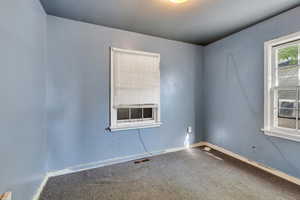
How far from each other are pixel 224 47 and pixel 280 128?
5.98 ft

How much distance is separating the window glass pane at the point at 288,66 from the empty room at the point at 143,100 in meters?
0.02

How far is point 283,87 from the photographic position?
2.18 metres

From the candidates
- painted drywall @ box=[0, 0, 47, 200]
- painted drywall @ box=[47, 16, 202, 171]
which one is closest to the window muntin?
painted drywall @ box=[47, 16, 202, 171]

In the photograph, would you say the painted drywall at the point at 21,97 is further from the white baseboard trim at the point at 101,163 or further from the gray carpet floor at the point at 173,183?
the gray carpet floor at the point at 173,183

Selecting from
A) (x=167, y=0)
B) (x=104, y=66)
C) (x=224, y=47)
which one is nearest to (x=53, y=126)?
(x=104, y=66)

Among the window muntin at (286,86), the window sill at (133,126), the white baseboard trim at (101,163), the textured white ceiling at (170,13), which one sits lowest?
the white baseboard trim at (101,163)

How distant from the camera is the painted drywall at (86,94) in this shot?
7.29 ft

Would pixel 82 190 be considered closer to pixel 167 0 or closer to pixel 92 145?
pixel 92 145

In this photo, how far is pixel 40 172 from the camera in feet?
6.17

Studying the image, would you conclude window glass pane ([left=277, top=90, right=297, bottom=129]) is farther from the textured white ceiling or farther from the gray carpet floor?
the textured white ceiling

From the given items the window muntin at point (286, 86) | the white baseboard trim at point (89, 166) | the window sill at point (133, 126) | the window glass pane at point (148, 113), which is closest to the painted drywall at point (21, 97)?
the white baseboard trim at point (89, 166)

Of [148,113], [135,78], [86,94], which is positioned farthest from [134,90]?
[86,94]

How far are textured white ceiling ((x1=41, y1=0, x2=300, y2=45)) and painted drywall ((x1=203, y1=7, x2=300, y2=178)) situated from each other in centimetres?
25

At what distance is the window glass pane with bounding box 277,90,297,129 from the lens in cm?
211
